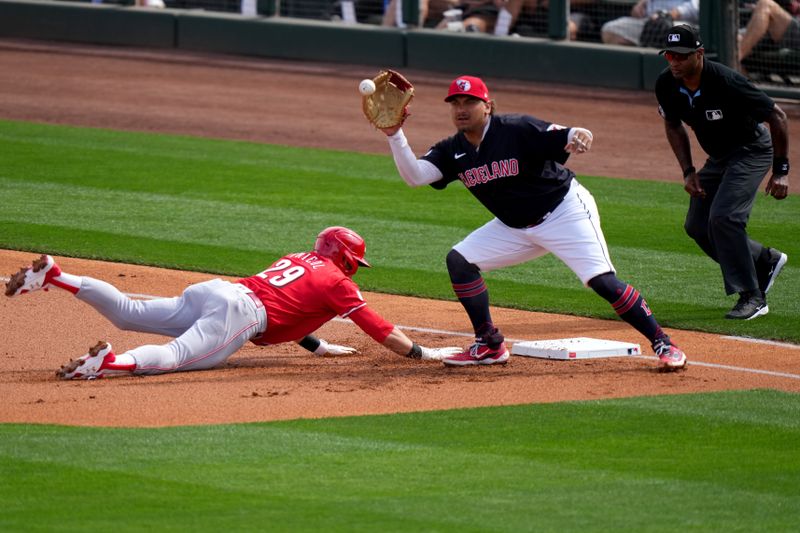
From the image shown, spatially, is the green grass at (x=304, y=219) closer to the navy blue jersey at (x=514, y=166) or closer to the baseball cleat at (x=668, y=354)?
the baseball cleat at (x=668, y=354)

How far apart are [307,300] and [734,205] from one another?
116 inches

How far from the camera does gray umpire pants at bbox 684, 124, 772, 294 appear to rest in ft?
28.9

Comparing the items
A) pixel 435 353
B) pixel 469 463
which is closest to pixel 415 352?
pixel 435 353

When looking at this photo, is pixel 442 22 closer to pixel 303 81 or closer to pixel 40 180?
pixel 303 81

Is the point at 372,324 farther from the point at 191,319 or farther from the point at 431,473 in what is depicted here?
the point at 431,473

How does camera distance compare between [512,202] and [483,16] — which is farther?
[483,16]

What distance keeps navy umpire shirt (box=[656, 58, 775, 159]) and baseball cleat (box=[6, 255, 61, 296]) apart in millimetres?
4014

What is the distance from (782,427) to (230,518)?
106 inches

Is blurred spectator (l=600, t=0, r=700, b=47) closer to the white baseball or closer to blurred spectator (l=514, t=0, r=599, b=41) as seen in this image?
blurred spectator (l=514, t=0, r=599, b=41)

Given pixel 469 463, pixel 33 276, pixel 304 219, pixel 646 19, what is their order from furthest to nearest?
pixel 646 19
pixel 304 219
pixel 33 276
pixel 469 463

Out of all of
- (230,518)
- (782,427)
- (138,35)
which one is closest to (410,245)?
(782,427)

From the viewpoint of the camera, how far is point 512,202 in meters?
7.53

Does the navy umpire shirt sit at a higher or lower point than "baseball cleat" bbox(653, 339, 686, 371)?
higher

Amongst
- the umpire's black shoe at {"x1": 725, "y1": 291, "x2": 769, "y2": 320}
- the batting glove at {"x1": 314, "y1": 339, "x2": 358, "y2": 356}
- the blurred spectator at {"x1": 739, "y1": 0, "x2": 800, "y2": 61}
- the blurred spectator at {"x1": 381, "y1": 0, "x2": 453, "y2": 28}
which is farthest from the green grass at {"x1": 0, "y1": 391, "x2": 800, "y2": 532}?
the blurred spectator at {"x1": 381, "y1": 0, "x2": 453, "y2": 28}
